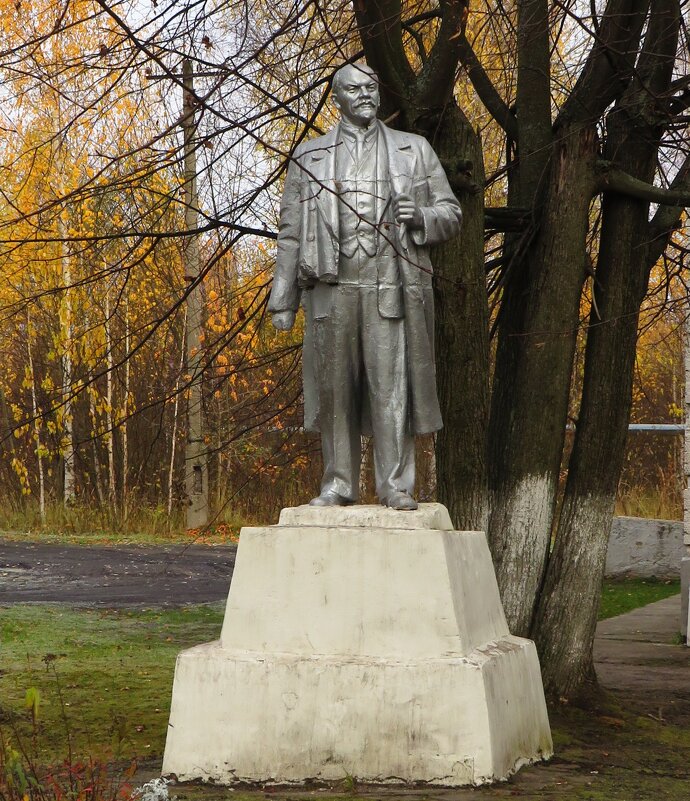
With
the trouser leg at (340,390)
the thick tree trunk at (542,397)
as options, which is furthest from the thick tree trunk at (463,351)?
the trouser leg at (340,390)

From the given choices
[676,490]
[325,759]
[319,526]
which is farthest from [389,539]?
[676,490]

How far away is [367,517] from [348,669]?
67 cm

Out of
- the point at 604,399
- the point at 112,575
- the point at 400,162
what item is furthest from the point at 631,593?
the point at 400,162

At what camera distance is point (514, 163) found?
8062 millimetres

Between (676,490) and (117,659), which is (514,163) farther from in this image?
(676,490)

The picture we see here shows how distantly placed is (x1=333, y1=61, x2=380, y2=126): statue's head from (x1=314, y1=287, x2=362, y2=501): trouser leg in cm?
84

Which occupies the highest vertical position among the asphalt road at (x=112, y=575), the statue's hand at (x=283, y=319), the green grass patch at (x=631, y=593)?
the statue's hand at (x=283, y=319)

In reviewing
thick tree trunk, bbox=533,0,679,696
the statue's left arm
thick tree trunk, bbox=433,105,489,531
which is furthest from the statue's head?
thick tree trunk, bbox=533,0,679,696

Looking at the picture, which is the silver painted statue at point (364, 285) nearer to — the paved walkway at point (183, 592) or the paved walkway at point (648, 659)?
the paved walkway at point (183, 592)

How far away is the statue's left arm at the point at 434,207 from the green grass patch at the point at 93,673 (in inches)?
102

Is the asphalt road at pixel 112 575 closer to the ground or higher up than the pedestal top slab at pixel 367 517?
closer to the ground

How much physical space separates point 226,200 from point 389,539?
3642mm

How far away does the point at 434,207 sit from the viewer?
5.91 m

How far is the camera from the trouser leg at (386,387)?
5799 millimetres
